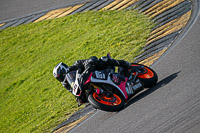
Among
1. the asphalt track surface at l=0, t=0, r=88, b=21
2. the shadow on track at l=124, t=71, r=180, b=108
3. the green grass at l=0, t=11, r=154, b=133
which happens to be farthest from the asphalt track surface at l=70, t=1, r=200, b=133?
the asphalt track surface at l=0, t=0, r=88, b=21

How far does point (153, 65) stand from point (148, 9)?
482cm

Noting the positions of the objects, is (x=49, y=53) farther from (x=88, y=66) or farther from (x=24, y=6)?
(x=88, y=66)

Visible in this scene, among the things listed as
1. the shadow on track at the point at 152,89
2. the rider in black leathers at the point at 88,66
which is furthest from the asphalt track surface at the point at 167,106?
the rider in black leathers at the point at 88,66

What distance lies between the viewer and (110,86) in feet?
24.5

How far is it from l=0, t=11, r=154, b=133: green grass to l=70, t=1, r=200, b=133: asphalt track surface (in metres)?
2.19

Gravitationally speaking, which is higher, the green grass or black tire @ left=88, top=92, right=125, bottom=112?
the green grass

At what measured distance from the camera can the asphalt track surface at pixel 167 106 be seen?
6.08 meters

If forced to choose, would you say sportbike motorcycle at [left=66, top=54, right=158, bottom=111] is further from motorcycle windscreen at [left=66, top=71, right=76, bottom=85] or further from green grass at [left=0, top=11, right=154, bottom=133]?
green grass at [left=0, top=11, right=154, bottom=133]

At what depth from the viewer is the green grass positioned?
10.8 metres

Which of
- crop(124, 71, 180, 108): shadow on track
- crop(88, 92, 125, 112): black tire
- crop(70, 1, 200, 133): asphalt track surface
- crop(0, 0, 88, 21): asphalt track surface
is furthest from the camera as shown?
crop(0, 0, 88, 21): asphalt track surface

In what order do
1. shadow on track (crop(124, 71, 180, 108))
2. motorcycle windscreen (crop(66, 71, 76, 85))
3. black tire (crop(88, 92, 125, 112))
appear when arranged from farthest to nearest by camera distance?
shadow on track (crop(124, 71, 180, 108)) < motorcycle windscreen (crop(66, 71, 76, 85)) < black tire (crop(88, 92, 125, 112))

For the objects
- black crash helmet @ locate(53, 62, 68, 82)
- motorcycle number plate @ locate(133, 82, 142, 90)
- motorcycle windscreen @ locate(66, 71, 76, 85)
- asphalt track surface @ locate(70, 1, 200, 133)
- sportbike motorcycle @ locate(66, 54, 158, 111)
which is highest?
black crash helmet @ locate(53, 62, 68, 82)

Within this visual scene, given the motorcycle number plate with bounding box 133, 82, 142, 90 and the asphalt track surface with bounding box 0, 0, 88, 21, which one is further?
the asphalt track surface with bounding box 0, 0, 88, 21

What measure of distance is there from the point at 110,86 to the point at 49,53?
7.60 meters
